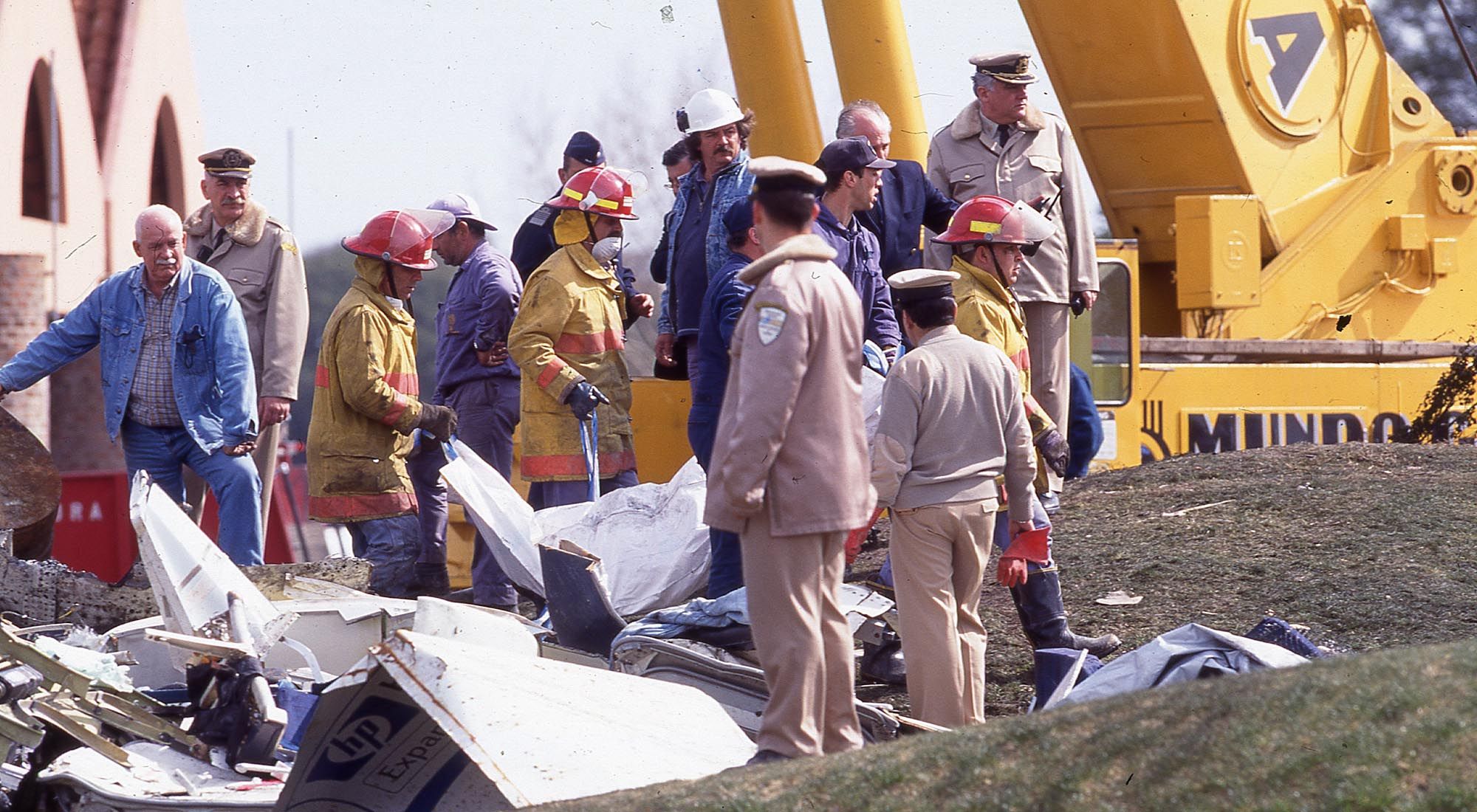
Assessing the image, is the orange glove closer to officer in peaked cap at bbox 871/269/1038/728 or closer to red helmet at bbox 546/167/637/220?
officer in peaked cap at bbox 871/269/1038/728

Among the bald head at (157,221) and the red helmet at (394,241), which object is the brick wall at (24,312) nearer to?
the bald head at (157,221)

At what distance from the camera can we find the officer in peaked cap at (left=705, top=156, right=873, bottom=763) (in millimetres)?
4465

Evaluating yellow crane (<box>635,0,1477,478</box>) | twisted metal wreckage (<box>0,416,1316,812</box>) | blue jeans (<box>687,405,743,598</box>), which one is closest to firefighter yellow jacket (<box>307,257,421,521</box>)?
twisted metal wreckage (<box>0,416,1316,812</box>)

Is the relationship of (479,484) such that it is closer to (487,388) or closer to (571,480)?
(571,480)

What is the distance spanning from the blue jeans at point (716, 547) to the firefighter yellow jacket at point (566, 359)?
854 millimetres

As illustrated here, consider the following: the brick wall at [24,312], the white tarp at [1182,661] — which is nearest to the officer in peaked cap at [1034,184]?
the white tarp at [1182,661]

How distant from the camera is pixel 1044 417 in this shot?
6277mm

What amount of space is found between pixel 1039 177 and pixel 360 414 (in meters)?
3.03

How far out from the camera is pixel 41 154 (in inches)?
486

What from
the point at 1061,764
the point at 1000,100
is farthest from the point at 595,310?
the point at 1061,764

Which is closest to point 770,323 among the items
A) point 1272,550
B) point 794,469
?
point 794,469

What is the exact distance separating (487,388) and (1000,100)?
2.59 m

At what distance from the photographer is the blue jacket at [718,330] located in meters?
5.99

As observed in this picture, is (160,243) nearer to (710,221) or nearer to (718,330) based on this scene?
(710,221)
